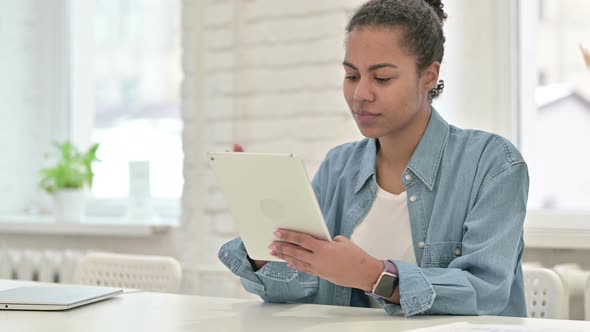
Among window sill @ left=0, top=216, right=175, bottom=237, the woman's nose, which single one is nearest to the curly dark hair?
the woman's nose

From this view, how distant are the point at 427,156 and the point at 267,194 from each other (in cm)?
46

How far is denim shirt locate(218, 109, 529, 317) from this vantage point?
1.76m

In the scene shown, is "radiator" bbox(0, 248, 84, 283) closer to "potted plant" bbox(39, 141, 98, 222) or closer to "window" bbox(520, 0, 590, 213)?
"potted plant" bbox(39, 141, 98, 222)

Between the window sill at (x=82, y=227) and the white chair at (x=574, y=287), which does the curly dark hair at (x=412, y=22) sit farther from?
the window sill at (x=82, y=227)

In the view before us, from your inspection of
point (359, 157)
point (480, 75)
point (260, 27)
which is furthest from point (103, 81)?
point (359, 157)

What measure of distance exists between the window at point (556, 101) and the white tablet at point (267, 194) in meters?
1.34

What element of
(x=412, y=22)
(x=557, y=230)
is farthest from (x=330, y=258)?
(x=557, y=230)

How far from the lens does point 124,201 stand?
3811 millimetres

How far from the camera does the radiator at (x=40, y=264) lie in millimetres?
3459

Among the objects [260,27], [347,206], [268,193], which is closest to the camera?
[268,193]

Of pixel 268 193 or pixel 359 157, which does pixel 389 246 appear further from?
pixel 268 193

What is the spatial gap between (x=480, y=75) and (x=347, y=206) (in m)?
1.00

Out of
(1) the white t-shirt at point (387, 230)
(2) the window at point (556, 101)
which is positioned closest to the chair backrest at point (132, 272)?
(1) the white t-shirt at point (387, 230)

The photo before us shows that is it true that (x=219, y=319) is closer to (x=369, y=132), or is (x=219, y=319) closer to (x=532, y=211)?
(x=369, y=132)
